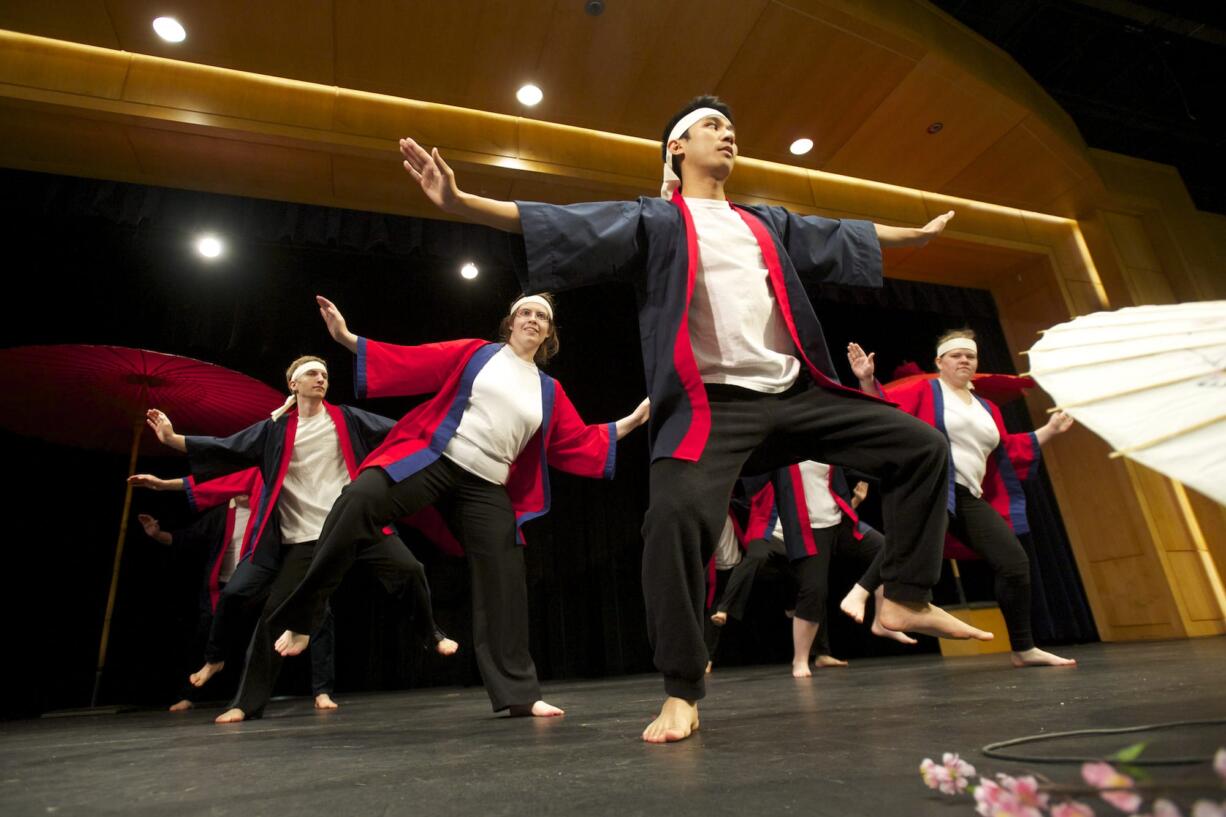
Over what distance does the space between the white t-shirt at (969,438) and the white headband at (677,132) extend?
1.72 m

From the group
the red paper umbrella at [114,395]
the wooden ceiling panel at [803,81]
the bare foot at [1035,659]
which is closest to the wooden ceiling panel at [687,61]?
the wooden ceiling panel at [803,81]

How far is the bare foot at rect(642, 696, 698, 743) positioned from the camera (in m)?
1.27

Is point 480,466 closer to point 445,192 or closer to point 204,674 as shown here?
point 445,192

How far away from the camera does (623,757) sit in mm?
1139

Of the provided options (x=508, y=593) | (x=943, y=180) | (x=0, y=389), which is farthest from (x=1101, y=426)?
(x=943, y=180)

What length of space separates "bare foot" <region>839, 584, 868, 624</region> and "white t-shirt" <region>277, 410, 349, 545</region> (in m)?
2.13

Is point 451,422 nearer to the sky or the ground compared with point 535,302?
nearer to the ground

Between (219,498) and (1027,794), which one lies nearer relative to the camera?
(1027,794)

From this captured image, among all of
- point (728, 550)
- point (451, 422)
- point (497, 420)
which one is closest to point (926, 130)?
point (728, 550)

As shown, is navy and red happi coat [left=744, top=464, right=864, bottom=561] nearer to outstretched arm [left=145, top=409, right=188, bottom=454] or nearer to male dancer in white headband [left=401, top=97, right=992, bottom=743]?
male dancer in white headband [left=401, top=97, right=992, bottom=743]

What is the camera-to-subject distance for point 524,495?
7.95 ft

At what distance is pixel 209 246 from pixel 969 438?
4.45 metres

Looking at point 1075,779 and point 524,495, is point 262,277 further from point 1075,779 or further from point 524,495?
point 1075,779

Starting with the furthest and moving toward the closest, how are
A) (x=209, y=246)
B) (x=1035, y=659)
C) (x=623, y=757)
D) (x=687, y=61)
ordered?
(x=209, y=246), (x=687, y=61), (x=1035, y=659), (x=623, y=757)
